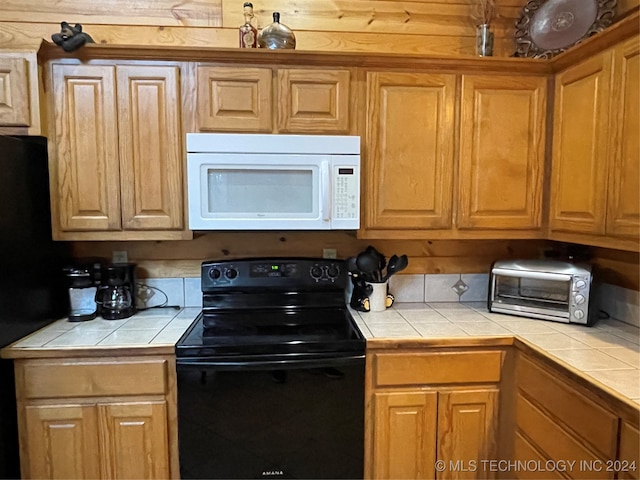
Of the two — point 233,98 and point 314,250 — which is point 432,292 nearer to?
point 314,250

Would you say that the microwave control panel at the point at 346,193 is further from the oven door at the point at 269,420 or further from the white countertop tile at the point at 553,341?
the white countertop tile at the point at 553,341

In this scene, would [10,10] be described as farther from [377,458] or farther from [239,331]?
[377,458]

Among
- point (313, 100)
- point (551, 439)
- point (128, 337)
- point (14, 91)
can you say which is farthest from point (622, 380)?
point (14, 91)

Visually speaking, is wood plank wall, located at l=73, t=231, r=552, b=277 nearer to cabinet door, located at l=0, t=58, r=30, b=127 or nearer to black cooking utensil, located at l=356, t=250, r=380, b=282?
black cooking utensil, located at l=356, t=250, r=380, b=282

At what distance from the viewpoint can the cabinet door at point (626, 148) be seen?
136 cm

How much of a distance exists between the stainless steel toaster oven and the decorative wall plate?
3.32 ft

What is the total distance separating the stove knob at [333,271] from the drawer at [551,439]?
3.12ft

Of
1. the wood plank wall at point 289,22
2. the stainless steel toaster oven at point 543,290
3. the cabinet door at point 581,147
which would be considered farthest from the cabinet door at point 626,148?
the wood plank wall at point 289,22

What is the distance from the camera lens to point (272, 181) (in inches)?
66.2

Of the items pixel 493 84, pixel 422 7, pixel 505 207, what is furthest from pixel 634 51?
pixel 422 7

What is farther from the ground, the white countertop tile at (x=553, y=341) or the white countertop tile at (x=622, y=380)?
the white countertop tile at (x=553, y=341)

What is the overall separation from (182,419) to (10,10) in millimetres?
2121

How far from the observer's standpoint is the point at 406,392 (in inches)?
62.3

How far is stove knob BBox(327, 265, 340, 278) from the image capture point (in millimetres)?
1949
